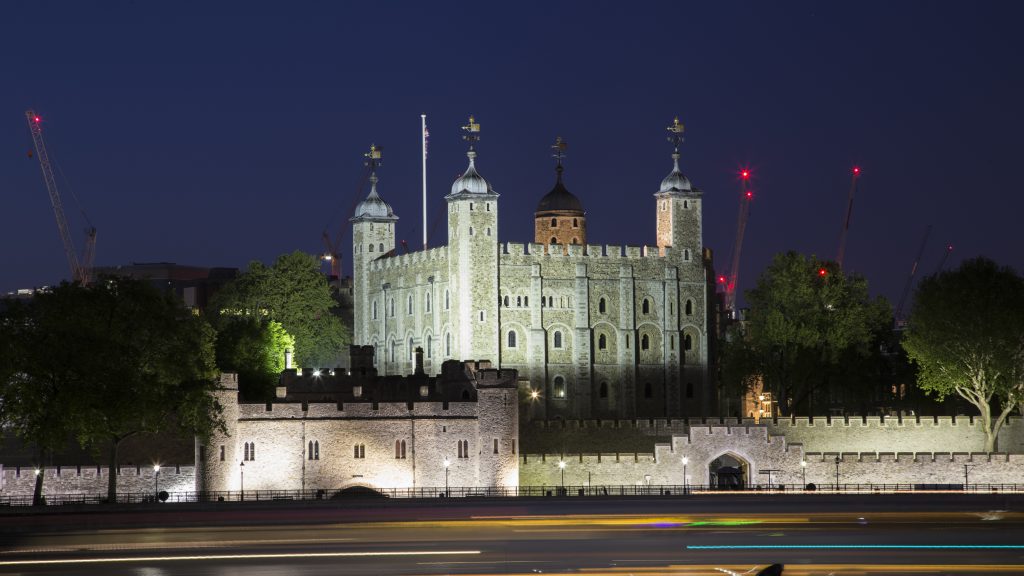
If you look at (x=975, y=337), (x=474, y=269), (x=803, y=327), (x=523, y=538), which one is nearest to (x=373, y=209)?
(x=474, y=269)

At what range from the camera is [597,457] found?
3939 inches

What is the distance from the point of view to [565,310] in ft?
444

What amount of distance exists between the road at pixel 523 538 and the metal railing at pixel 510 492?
6115mm

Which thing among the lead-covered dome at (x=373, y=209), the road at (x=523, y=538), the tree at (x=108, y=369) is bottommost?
the road at (x=523, y=538)

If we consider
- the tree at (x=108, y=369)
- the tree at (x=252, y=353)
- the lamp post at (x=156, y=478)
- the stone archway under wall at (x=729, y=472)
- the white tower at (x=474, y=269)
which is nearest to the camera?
the tree at (x=108, y=369)

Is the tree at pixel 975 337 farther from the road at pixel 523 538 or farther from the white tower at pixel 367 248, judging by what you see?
the white tower at pixel 367 248

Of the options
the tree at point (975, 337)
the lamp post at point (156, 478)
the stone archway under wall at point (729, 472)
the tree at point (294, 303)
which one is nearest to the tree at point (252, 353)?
the tree at point (294, 303)

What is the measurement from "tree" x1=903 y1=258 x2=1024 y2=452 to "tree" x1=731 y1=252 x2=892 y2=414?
9.88 metres

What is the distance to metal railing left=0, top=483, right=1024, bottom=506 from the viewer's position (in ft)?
297

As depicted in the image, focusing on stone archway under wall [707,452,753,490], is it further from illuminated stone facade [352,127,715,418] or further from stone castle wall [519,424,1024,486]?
illuminated stone facade [352,127,715,418]

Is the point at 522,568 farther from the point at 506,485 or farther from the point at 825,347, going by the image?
the point at 825,347

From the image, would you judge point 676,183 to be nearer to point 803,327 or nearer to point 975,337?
point 803,327

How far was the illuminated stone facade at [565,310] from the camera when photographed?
435 feet

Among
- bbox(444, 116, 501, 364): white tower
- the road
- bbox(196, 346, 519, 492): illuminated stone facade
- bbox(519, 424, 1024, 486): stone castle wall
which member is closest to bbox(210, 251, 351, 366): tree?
bbox(444, 116, 501, 364): white tower
